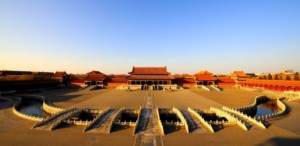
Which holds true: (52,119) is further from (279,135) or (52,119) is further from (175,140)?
(279,135)

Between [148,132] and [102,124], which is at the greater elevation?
[102,124]

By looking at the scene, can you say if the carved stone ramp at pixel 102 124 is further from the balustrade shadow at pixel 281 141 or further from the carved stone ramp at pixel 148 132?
the balustrade shadow at pixel 281 141

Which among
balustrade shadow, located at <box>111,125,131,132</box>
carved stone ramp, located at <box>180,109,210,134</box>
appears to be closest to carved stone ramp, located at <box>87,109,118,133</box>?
balustrade shadow, located at <box>111,125,131,132</box>

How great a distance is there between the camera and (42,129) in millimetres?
19094

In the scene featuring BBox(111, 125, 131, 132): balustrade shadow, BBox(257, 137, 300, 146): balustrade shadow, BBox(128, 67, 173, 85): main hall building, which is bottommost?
BBox(257, 137, 300, 146): balustrade shadow

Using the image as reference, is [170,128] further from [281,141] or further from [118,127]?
[281,141]

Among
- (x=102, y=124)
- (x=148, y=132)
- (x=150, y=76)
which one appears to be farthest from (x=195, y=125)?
(x=150, y=76)

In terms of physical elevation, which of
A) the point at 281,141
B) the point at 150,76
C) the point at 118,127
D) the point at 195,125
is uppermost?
the point at 150,76

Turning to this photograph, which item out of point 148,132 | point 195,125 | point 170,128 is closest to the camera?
point 148,132

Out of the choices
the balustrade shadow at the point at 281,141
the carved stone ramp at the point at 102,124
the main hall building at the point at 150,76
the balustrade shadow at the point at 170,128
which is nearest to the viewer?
the balustrade shadow at the point at 281,141

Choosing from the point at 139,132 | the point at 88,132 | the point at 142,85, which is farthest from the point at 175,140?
the point at 142,85

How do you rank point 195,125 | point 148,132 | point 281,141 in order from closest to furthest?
point 281,141 → point 148,132 → point 195,125

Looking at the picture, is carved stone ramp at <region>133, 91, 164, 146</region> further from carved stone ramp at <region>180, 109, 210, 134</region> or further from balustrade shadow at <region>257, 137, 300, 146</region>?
balustrade shadow at <region>257, 137, 300, 146</region>

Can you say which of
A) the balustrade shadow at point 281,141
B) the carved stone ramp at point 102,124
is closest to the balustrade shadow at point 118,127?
the carved stone ramp at point 102,124
